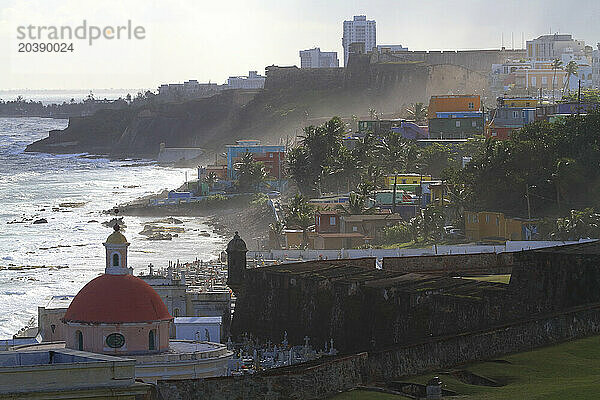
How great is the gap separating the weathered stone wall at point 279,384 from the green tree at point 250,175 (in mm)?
81181

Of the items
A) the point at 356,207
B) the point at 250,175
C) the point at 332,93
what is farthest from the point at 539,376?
the point at 332,93

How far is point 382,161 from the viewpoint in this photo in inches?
3366

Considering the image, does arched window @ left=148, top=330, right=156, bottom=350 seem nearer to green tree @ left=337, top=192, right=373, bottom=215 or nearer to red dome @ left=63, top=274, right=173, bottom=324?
red dome @ left=63, top=274, right=173, bottom=324

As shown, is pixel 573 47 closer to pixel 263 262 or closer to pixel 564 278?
pixel 263 262

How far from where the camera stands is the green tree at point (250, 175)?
10350 cm

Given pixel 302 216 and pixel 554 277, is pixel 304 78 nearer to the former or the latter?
pixel 302 216

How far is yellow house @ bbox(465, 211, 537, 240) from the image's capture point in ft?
181

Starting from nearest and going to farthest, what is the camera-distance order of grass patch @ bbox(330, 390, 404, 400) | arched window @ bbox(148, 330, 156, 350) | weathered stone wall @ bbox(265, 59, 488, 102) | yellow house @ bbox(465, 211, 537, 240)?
grass patch @ bbox(330, 390, 404, 400) → arched window @ bbox(148, 330, 156, 350) → yellow house @ bbox(465, 211, 537, 240) → weathered stone wall @ bbox(265, 59, 488, 102)

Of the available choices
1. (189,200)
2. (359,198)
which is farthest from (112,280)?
(189,200)

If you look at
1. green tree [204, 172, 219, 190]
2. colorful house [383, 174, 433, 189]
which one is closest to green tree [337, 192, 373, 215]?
colorful house [383, 174, 433, 189]

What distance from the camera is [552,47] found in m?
184

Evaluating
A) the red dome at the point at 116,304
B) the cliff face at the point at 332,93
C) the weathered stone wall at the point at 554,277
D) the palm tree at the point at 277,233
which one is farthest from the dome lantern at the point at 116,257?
the cliff face at the point at 332,93

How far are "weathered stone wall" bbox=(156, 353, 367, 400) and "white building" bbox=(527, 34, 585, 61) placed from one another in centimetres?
16049

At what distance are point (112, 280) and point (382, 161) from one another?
6000 centimetres
